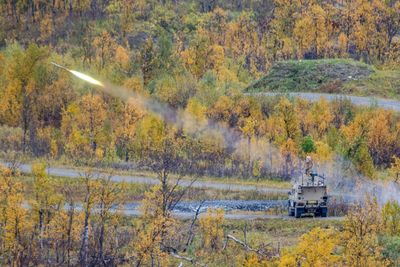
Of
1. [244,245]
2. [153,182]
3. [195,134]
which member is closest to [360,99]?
[195,134]

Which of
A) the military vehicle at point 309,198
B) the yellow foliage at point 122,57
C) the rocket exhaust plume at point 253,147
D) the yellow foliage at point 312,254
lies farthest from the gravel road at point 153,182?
the yellow foliage at point 122,57

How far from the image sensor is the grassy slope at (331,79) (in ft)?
251

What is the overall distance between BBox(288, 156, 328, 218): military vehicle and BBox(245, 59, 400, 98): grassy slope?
97.5 feet

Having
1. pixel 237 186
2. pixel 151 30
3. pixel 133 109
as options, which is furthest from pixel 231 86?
pixel 151 30

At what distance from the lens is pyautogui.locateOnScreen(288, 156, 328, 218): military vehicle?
154 ft

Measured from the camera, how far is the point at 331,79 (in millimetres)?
79562

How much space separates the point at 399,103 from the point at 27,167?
34.8 meters

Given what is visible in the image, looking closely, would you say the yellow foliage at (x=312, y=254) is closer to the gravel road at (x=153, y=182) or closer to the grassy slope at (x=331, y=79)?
the gravel road at (x=153, y=182)

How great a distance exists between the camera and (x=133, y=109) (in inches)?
2648

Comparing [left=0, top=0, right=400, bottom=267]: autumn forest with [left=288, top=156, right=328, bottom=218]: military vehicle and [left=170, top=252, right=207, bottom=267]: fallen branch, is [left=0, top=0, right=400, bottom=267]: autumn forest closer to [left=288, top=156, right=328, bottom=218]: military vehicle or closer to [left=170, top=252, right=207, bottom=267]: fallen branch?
[left=170, top=252, right=207, bottom=267]: fallen branch

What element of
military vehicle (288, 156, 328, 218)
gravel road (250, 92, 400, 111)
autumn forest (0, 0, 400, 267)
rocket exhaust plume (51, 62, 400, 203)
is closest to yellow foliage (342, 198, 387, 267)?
autumn forest (0, 0, 400, 267)

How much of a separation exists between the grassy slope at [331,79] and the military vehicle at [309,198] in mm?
29714

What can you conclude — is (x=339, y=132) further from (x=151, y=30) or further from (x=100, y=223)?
(x=151, y=30)

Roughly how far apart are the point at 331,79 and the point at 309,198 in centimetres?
3427
